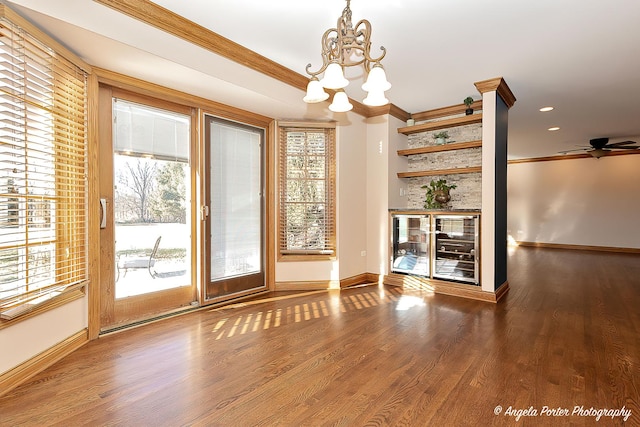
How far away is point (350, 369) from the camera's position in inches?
89.0

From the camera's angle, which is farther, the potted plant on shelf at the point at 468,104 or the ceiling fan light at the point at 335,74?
the potted plant on shelf at the point at 468,104

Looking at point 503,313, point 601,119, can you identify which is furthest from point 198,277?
point 601,119

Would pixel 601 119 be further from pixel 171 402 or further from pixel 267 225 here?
pixel 171 402

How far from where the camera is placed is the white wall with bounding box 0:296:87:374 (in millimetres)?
2018

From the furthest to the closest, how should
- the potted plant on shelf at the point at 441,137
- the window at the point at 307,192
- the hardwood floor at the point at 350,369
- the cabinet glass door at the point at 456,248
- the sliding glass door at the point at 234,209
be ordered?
the potted plant on shelf at the point at 441,137 < the window at the point at 307,192 < the cabinet glass door at the point at 456,248 < the sliding glass door at the point at 234,209 < the hardwood floor at the point at 350,369

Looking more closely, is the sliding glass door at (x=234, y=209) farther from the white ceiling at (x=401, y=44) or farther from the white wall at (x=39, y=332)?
the white wall at (x=39, y=332)

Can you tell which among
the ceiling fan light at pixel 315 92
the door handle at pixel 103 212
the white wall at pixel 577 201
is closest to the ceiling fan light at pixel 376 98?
the ceiling fan light at pixel 315 92

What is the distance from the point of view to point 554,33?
281 cm

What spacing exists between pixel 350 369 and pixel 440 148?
11.3 ft

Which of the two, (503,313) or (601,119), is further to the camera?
(601,119)

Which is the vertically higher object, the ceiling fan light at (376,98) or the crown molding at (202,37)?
the crown molding at (202,37)

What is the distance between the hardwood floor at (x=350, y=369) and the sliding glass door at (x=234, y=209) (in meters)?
0.49

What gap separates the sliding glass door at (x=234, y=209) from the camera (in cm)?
375

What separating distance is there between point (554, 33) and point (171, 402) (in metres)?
4.08
